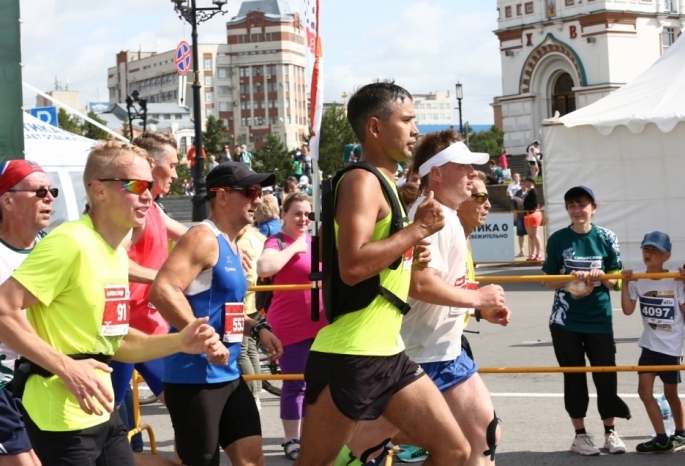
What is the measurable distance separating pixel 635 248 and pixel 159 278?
52.2 feet

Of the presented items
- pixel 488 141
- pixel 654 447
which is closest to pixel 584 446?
pixel 654 447

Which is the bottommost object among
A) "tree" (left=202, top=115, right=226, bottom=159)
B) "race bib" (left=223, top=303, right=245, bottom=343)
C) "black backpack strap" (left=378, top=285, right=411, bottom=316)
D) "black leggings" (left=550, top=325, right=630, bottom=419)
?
"black leggings" (left=550, top=325, right=630, bottom=419)

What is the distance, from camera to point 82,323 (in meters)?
3.90

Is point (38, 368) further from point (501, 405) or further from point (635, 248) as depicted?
point (635, 248)

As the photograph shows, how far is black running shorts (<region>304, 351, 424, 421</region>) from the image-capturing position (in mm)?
4387

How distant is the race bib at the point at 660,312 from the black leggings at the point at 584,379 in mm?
309

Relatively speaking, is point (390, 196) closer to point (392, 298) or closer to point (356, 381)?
point (392, 298)

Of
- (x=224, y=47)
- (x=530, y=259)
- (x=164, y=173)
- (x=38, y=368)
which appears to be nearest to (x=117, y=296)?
(x=38, y=368)

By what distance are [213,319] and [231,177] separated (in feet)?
2.19

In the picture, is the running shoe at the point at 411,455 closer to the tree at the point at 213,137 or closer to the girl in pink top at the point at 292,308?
the girl in pink top at the point at 292,308

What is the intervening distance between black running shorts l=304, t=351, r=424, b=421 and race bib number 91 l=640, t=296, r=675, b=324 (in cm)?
326

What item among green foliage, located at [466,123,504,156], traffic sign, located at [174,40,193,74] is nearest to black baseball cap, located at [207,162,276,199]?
traffic sign, located at [174,40,193,74]

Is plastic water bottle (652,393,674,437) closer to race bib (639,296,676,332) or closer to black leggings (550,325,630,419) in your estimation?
black leggings (550,325,630,419)

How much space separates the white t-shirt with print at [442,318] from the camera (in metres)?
5.28
